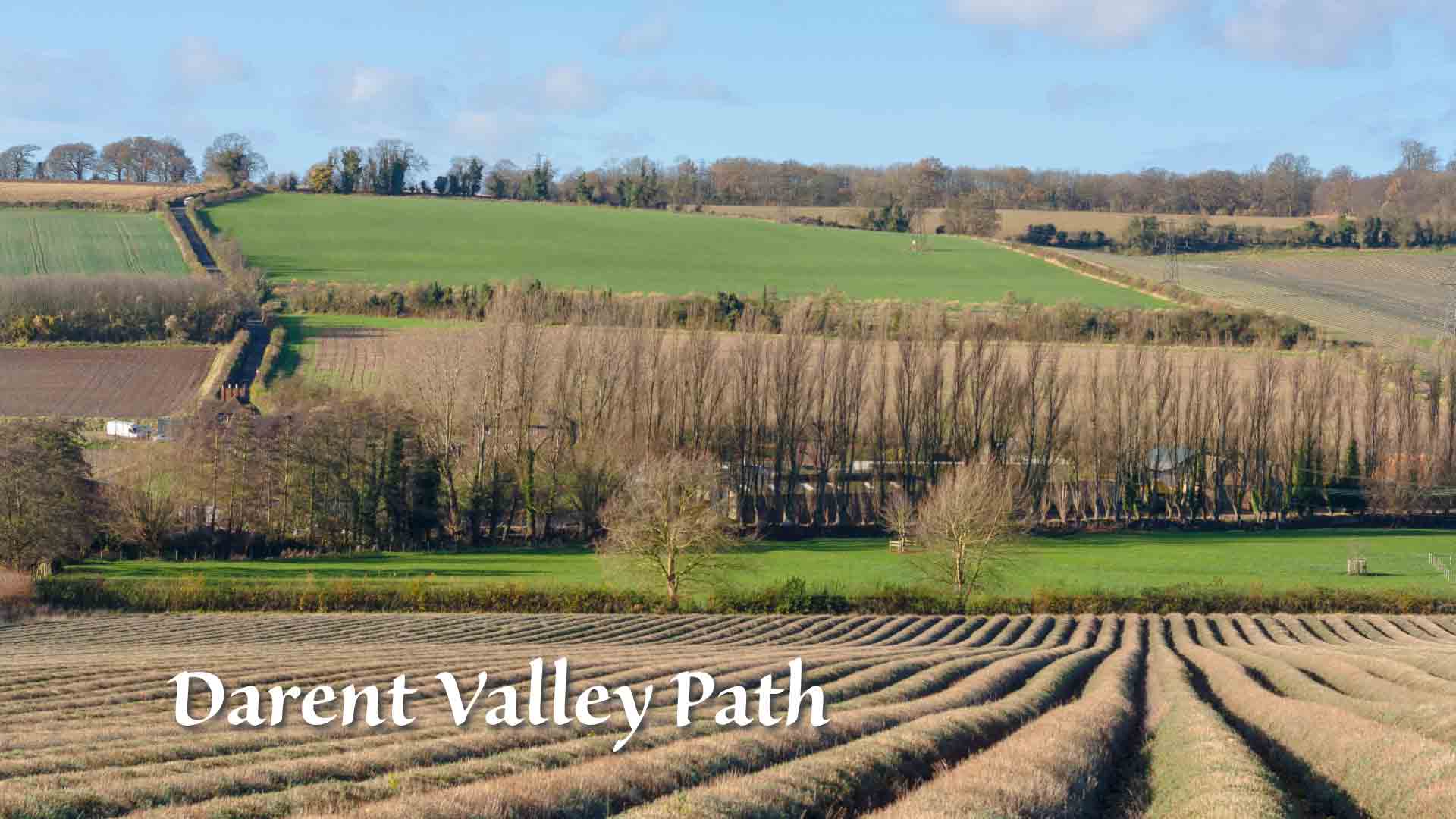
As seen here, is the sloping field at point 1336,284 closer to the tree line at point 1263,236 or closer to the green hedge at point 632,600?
the tree line at point 1263,236

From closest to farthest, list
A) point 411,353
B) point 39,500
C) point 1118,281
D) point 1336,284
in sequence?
point 39,500
point 411,353
point 1336,284
point 1118,281

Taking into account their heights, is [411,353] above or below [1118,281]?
below

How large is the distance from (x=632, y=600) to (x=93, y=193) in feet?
373

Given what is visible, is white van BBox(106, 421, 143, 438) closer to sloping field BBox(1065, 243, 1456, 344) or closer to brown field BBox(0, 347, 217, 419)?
brown field BBox(0, 347, 217, 419)

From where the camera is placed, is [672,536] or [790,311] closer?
[672,536]

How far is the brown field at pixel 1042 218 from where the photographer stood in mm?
144375

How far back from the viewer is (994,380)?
80.7m

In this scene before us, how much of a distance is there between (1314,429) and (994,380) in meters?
20.8

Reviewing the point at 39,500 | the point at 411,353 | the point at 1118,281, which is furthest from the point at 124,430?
the point at 1118,281

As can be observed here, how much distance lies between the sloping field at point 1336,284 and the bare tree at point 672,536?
62.7m

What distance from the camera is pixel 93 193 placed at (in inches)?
5418

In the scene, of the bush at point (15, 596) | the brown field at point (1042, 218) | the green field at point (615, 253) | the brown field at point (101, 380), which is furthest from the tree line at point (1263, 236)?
the bush at point (15, 596)

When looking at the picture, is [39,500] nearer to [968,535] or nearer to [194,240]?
[968,535]

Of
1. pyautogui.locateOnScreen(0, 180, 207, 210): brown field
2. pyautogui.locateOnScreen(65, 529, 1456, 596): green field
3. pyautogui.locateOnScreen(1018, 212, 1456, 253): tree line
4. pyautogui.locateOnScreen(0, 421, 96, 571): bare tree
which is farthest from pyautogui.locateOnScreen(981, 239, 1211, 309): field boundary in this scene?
pyautogui.locateOnScreen(0, 180, 207, 210): brown field
